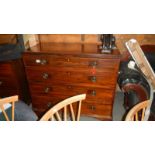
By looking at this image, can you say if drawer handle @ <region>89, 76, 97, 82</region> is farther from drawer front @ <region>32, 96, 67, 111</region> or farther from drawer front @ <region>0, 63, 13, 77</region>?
drawer front @ <region>0, 63, 13, 77</region>

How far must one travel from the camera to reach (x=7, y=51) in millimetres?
1914

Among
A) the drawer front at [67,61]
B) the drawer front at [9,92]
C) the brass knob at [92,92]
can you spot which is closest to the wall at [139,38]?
the drawer front at [67,61]

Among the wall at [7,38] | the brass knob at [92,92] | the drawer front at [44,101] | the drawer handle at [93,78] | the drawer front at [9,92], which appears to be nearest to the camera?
the drawer handle at [93,78]

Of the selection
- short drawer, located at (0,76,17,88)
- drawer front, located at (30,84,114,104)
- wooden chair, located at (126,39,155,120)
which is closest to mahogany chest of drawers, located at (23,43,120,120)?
drawer front, located at (30,84,114,104)

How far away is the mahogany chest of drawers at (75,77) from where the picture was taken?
1644 mm

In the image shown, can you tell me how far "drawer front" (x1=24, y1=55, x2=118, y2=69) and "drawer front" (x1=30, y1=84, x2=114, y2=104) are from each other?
0.29 m

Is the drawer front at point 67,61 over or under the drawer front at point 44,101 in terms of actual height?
over

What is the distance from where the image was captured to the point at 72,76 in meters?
1.78

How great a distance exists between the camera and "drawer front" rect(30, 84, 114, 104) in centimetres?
184

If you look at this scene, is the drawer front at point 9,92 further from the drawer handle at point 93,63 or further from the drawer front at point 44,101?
the drawer handle at point 93,63
